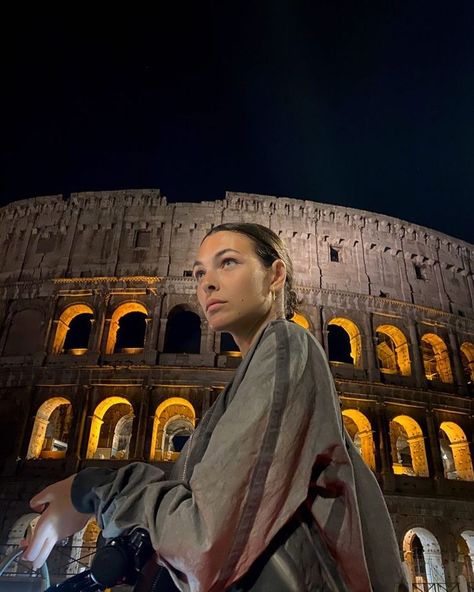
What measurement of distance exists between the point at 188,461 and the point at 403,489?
16.1m

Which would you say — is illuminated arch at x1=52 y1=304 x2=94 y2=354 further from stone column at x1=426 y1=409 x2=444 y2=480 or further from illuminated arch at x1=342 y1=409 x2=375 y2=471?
stone column at x1=426 y1=409 x2=444 y2=480

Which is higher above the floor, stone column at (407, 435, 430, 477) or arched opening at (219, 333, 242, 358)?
arched opening at (219, 333, 242, 358)

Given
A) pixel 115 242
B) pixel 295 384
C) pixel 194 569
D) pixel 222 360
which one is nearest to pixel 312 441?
pixel 295 384

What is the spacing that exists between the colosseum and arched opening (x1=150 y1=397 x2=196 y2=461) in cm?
7

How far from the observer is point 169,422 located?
18281 mm

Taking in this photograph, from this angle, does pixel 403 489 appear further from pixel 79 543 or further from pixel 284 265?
pixel 284 265

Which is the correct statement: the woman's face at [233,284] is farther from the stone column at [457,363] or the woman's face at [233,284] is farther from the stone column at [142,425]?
the stone column at [457,363]

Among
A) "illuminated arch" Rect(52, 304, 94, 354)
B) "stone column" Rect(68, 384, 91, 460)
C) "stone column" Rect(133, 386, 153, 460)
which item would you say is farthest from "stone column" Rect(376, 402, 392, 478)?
"illuminated arch" Rect(52, 304, 94, 354)

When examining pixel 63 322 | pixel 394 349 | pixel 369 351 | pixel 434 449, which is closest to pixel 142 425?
pixel 63 322

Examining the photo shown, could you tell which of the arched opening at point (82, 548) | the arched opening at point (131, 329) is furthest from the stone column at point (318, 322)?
the arched opening at point (131, 329)

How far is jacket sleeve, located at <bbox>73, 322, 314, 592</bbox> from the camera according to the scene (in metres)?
0.94

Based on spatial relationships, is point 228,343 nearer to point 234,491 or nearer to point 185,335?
point 185,335

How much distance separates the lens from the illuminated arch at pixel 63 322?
16.9m

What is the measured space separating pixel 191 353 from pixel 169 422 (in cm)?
372
